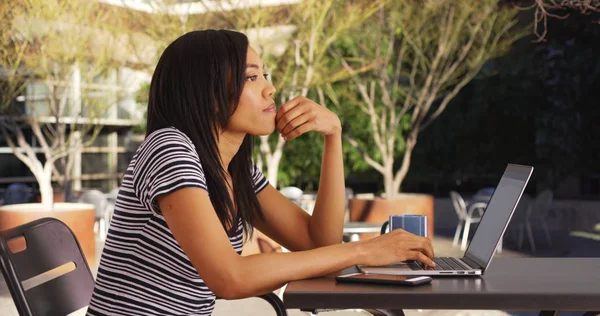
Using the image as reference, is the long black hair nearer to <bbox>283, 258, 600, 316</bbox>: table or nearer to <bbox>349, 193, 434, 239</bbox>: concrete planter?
<bbox>283, 258, 600, 316</bbox>: table

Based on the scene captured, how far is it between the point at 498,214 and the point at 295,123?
0.55 meters

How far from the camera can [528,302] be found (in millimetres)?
1591

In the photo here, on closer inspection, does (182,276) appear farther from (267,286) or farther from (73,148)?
(73,148)

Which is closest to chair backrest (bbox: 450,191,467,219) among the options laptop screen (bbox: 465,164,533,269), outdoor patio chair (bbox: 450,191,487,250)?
outdoor patio chair (bbox: 450,191,487,250)

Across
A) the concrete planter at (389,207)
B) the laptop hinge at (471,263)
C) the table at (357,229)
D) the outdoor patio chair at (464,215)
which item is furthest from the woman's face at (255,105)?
the outdoor patio chair at (464,215)

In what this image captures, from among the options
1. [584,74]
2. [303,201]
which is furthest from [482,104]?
[303,201]

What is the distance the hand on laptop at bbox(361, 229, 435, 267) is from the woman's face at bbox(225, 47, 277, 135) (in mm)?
368

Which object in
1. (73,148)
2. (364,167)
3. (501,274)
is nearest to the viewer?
(501,274)

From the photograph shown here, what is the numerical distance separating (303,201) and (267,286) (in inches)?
300

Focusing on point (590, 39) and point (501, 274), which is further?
point (590, 39)

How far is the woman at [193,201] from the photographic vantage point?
164 cm

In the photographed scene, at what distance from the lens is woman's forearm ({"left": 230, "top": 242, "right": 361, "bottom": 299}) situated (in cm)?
160

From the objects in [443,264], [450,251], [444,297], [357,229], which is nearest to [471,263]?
[443,264]

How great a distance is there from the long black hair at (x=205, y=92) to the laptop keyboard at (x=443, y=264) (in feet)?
1.50
